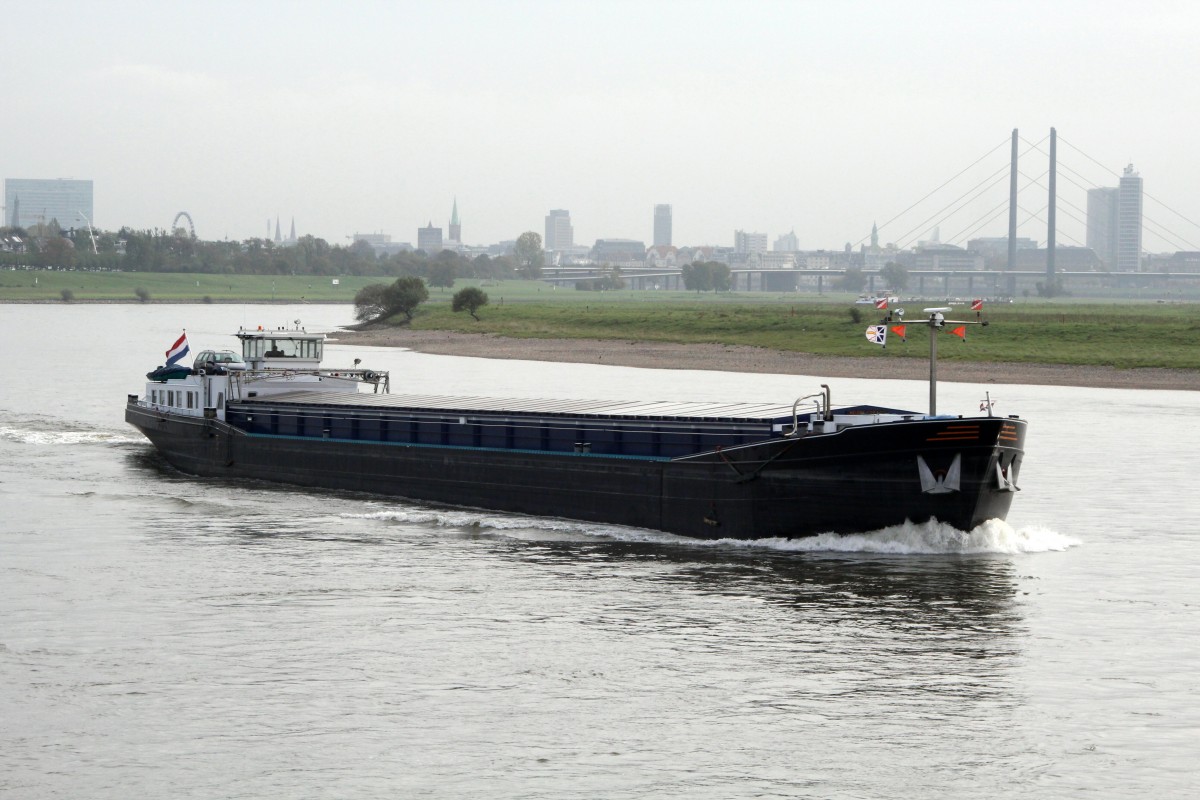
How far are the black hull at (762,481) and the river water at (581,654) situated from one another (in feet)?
2.01

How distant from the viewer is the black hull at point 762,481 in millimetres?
29500

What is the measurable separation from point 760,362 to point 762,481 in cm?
6288

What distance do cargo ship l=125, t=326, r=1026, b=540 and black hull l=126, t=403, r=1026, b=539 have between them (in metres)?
0.03

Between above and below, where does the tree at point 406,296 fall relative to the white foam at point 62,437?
above

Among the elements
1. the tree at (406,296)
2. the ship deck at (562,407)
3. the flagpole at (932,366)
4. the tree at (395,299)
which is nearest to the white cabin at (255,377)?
the ship deck at (562,407)

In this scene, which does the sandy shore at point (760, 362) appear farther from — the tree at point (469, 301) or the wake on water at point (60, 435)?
the wake on water at point (60, 435)

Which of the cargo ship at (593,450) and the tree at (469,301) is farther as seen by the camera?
the tree at (469,301)

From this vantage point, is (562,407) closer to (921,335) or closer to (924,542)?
(924,542)

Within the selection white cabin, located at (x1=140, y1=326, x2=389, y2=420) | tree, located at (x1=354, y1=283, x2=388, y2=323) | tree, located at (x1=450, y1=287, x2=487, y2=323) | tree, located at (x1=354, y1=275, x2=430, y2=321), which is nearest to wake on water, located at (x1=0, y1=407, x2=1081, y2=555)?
white cabin, located at (x1=140, y1=326, x2=389, y2=420)

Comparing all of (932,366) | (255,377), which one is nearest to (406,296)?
(255,377)

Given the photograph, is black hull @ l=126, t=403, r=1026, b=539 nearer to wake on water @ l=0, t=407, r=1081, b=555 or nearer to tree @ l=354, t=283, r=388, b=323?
wake on water @ l=0, t=407, r=1081, b=555

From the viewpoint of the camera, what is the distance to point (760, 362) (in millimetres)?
93688

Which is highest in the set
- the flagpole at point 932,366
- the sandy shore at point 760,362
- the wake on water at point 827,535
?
the flagpole at point 932,366

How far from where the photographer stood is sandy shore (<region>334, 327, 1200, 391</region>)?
80.0 meters
